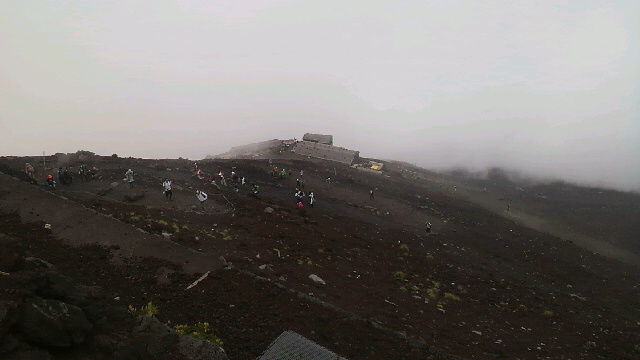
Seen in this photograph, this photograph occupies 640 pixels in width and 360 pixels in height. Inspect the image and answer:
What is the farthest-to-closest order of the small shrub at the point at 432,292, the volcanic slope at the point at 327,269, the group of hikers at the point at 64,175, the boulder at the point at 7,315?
the group of hikers at the point at 64,175, the small shrub at the point at 432,292, the volcanic slope at the point at 327,269, the boulder at the point at 7,315

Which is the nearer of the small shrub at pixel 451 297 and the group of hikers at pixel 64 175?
the small shrub at pixel 451 297

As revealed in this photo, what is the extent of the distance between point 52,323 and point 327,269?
49.7 ft

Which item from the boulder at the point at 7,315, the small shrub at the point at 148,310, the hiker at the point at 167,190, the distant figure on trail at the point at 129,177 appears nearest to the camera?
the boulder at the point at 7,315

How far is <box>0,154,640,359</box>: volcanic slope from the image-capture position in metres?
14.1

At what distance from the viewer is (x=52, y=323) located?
7188 millimetres

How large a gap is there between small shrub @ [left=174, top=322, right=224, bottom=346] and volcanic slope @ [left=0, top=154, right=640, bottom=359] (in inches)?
16.3

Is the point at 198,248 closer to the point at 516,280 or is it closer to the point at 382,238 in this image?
the point at 382,238

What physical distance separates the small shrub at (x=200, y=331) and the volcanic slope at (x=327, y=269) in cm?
42

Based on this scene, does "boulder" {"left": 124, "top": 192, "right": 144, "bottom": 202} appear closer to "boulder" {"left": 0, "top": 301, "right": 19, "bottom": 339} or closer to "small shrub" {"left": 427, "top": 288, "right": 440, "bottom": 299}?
"small shrub" {"left": 427, "top": 288, "right": 440, "bottom": 299}

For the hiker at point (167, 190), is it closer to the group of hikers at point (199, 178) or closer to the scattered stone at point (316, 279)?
the group of hikers at point (199, 178)

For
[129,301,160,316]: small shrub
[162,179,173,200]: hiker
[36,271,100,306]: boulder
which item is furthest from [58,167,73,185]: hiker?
[36,271,100,306]: boulder

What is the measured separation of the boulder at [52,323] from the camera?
6.95m

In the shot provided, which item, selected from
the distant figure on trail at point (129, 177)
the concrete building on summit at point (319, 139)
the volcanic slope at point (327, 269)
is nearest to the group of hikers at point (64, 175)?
the volcanic slope at point (327, 269)

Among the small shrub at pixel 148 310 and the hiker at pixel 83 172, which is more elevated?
the hiker at pixel 83 172
